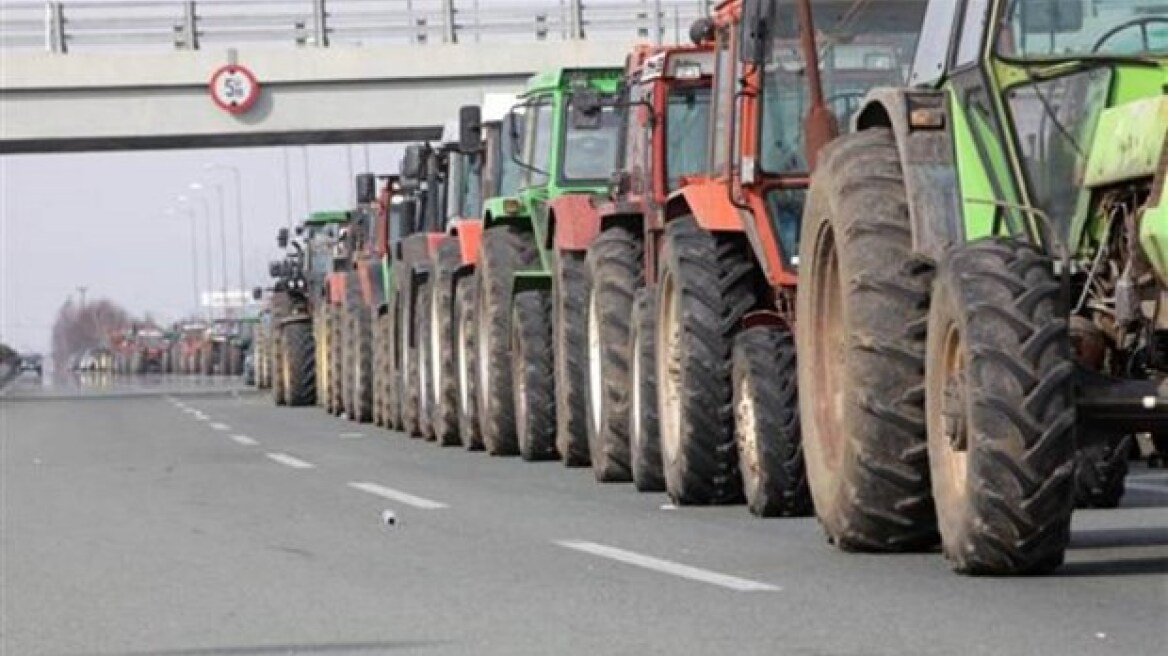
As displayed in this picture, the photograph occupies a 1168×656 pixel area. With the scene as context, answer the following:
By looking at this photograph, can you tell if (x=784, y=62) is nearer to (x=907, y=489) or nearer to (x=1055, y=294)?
(x=907, y=489)

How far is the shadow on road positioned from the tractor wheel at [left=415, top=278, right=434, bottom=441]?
18865 mm

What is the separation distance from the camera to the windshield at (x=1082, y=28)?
1214 cm

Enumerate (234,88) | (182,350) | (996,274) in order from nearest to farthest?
(996,274), (234,88), (182,350)

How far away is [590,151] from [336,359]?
50.9 ft

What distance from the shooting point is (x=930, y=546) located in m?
12.9

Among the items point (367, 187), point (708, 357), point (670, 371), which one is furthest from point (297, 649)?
point (367, 187)

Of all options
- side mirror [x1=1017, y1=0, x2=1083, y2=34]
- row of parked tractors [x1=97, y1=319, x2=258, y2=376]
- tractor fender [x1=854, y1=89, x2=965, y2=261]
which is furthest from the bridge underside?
side mirror [x1=1017, y1=0, x2=1083, y2=34]

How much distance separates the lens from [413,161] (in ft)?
103

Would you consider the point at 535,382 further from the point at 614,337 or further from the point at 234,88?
the point at 234,88

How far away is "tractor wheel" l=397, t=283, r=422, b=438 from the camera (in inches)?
1197

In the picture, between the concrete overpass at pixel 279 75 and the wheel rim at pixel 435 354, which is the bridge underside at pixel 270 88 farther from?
the wheel rim at pixel 435 354

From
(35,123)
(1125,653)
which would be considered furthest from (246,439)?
(35,123)

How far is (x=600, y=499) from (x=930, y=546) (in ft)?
17.3

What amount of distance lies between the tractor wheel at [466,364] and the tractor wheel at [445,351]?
11cm
